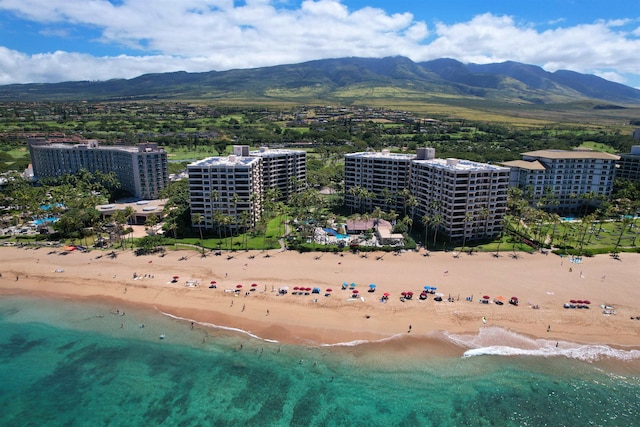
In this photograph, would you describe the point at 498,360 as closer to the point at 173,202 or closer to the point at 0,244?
the point at 173,202

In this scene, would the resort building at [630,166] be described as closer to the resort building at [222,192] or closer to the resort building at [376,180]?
the resort building at [376,180]

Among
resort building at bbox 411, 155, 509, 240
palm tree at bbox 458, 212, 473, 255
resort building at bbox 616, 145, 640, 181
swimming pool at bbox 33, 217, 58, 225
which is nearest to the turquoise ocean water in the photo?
palm tree at bbox 458, 212, 473, 255

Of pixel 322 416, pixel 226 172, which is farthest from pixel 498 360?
pixel 226 172

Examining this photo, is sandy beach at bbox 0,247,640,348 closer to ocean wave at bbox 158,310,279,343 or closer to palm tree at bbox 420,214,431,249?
ocean wave at bbox 158,310,279,343

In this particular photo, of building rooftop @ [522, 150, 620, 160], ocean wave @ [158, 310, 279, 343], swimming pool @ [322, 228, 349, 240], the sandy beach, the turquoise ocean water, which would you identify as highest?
building rooftop @ [522, 150, 620, 160]

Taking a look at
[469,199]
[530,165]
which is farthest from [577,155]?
[469,199]

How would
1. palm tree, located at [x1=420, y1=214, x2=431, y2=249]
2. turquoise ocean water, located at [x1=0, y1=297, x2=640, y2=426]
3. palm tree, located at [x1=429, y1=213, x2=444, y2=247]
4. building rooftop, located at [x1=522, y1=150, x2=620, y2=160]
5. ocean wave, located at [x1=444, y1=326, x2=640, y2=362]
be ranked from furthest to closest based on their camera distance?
building rooftop, located at [x1=522, y1=150, x2=620, y2=160] < palm tree, located at [x1=420, y1=214, x2=431, y2=249] < palm tree, located at [x1=429, y1=213, x2=444, y2=247] < ocean wave, located at [x1=444, y1=326, x2=640, y2=362] < turquoise ocean water, located at [x1=0, y1=297, x2=640, y2=426]

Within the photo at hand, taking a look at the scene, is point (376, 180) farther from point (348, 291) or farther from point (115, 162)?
point (115, 162)
